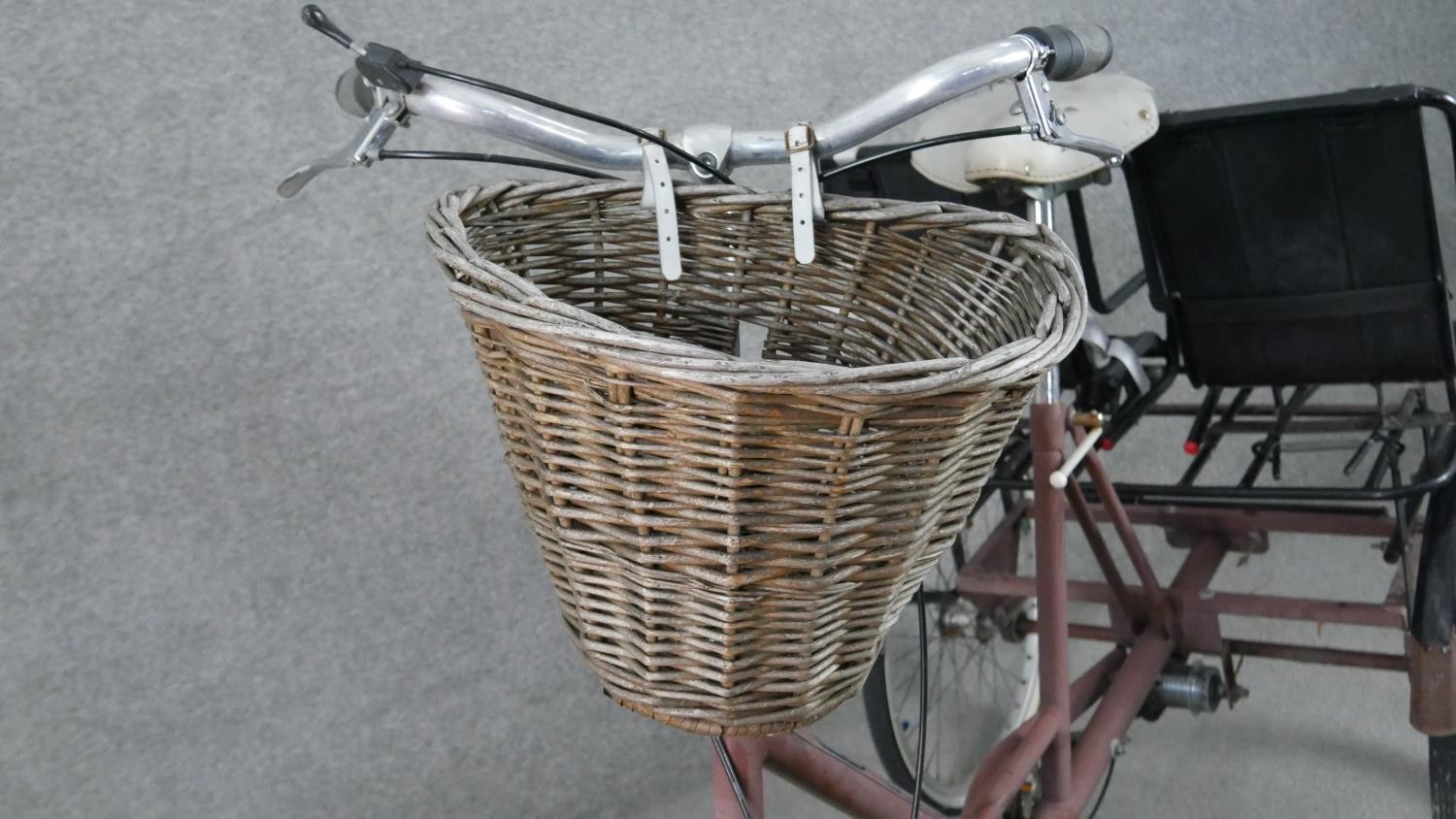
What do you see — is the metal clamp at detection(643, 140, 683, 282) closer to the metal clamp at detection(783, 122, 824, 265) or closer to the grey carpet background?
the metal clamp at detection(783, 122, 824, 265)

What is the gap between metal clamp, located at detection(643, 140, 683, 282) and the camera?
82cm

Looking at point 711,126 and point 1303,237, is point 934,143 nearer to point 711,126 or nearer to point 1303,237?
point 711,126

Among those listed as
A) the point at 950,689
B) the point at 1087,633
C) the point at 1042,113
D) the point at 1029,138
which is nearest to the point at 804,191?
the point at 1042,113

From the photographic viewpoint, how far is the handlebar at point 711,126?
2.38 ft

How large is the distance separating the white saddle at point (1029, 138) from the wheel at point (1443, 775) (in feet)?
2.86

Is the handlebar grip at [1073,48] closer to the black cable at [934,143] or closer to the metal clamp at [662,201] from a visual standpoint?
the black cable at [934,143]

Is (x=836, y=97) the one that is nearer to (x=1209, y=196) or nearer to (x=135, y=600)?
(x=1209, y=196)

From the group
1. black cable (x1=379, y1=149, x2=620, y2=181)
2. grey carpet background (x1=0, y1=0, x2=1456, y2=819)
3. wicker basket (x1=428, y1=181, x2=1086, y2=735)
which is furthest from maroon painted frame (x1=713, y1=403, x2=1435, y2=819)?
black cable (x1=379, y1=149, x2=620, y2=181)

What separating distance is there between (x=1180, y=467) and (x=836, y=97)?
4.30ft

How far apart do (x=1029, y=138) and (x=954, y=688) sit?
3.26 feet

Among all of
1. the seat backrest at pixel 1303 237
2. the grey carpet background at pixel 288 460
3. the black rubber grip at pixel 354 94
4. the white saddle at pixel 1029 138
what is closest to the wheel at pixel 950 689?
the grey carpet background at pixel 288 460

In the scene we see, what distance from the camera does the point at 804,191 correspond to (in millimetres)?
838

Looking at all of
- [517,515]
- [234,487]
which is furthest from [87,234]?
[517,515]

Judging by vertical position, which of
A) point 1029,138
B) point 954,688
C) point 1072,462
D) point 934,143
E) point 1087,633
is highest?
→ point 934,143
